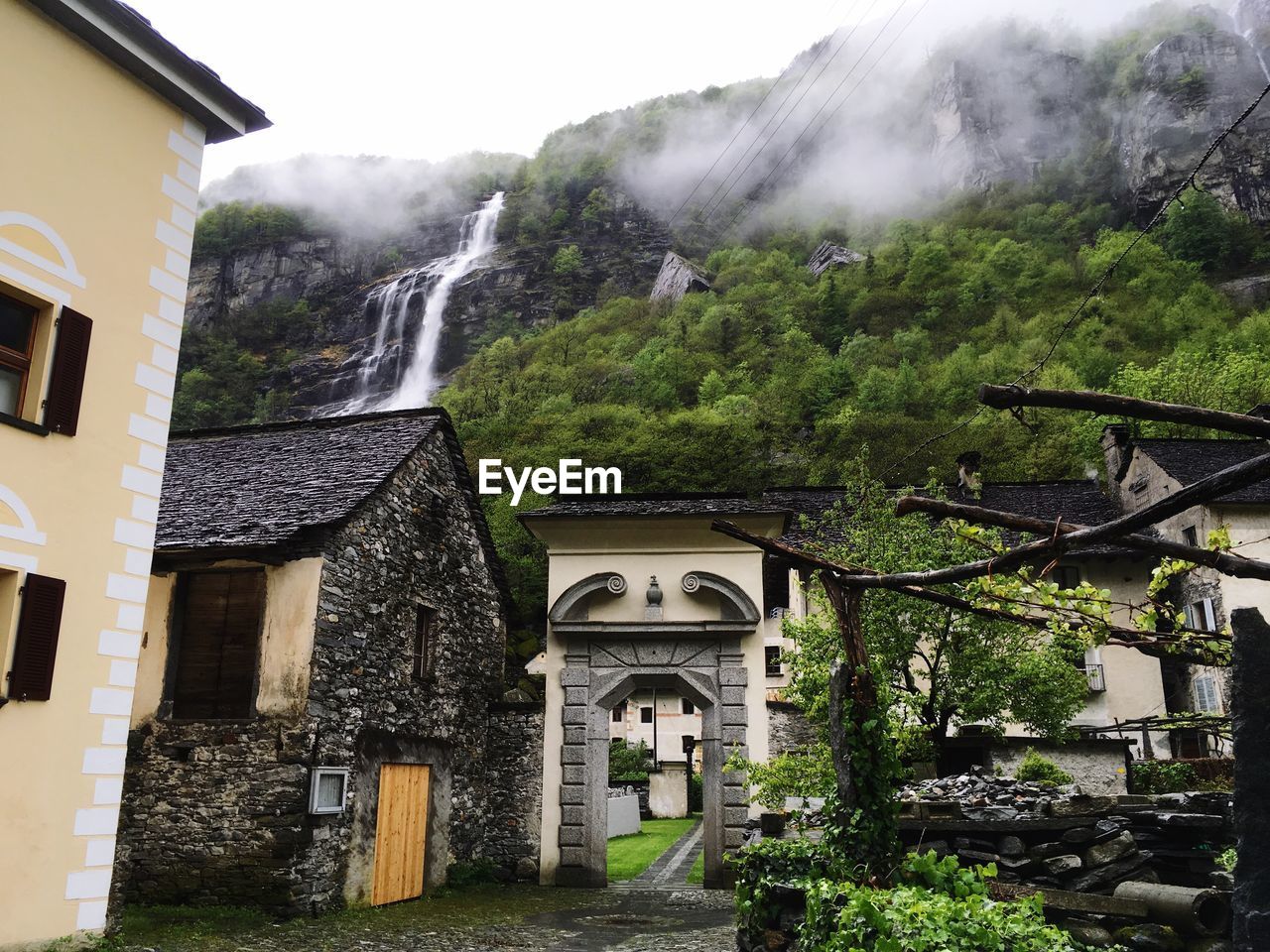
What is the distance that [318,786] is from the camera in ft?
38.6

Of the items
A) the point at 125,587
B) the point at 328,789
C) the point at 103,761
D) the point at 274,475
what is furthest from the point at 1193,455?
the point at 103,761

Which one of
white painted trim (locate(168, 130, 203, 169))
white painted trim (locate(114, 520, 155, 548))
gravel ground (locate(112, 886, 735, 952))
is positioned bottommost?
gravel ground (locate(112, 886, 735, 952))

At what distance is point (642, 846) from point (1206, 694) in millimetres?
14105

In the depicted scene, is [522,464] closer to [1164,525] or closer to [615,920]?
[1164,525]

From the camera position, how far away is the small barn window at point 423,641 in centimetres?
1473

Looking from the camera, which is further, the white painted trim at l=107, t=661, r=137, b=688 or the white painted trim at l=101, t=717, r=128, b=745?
the white painted trim at l=107, t=661, r=137, b=688

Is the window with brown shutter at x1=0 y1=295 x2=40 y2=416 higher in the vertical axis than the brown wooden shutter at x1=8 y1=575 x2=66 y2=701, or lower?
higher

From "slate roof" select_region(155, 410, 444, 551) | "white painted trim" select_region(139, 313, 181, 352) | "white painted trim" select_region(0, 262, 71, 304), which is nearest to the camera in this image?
"white painted trim" select_region(0, 262, 71, 304)

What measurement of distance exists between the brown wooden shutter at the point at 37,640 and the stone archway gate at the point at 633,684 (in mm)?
9866

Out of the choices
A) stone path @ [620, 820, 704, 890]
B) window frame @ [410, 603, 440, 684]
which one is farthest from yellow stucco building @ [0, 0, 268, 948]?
stone path @ [620, 820, 704, 890]

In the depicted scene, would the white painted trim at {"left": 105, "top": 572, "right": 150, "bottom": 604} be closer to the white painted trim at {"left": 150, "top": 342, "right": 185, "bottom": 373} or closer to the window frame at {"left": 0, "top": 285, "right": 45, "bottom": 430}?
the window frame at {"left": 0, "top": 285, "right": 45, "bottom": 430}

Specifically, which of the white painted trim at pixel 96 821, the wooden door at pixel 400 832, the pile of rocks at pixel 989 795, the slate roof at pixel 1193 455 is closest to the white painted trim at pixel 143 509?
the white painted trim at pixel 96 821

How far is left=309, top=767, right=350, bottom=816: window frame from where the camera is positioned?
11.6 meters

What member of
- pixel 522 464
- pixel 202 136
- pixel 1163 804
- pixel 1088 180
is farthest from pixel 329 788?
pixel 1088 180
